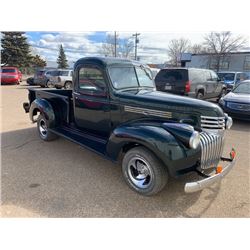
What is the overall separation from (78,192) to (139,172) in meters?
0.95

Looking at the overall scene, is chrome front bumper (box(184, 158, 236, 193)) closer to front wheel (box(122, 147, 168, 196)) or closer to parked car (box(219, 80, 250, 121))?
front wheel (box(122, 147, 168, 196))

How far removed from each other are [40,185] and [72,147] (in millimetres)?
1667

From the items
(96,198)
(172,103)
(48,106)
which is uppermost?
(172,103)

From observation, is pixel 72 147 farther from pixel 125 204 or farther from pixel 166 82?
pixel 166 82

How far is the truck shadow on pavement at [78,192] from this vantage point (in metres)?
2.92

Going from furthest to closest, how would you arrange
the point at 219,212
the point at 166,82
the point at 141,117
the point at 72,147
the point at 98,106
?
the point at 166,82, the point at 72,147, the point at 98,106, the point at 141,117, the point at 219,212

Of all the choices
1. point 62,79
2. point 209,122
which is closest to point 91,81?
point 209,122

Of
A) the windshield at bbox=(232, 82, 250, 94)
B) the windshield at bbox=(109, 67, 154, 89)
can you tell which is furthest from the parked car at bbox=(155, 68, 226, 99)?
the windshield at bbox=(109, 67, 154, 89)

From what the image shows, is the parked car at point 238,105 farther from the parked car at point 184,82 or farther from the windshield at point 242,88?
the parked car at point 184,82

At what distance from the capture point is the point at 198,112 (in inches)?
133

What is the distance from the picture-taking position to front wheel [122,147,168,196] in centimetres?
306

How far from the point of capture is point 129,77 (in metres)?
4.22

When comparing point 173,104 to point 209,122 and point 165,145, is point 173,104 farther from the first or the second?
point 165,145

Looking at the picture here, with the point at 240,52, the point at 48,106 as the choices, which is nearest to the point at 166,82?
the point at 48,106
